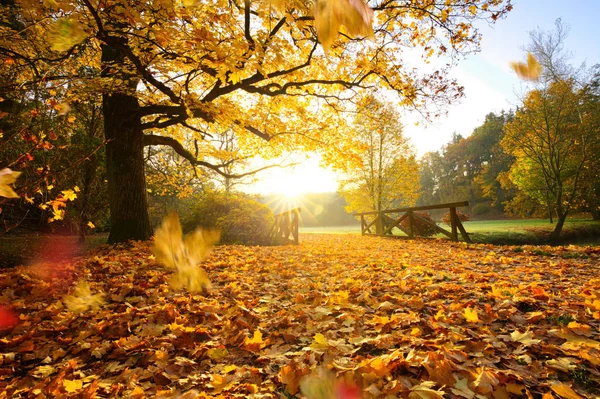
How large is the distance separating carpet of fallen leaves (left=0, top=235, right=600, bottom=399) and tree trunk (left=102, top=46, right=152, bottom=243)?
107 inches

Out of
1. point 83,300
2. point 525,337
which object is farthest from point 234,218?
point 525,337

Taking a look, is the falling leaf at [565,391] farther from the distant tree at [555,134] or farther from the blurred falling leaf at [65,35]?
the distant tree at [555,134]

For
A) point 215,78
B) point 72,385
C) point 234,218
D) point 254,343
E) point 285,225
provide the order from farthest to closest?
point 285,225 < point 234,218 < point 215,78 < point 254,343 < point 72,385

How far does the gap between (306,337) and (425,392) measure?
1.11 m

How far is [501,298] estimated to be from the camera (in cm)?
300

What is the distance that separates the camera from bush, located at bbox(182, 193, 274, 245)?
10.0 metres

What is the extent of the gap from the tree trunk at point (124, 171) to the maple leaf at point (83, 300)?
3594 mm

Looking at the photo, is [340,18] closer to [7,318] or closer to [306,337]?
[306,337]

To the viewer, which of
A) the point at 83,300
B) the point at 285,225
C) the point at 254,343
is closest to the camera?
the point at 254,343

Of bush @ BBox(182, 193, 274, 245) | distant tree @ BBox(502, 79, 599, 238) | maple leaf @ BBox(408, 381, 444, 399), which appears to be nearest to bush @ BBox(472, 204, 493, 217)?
distant tree @ BBox(502, 79, 599, 238)

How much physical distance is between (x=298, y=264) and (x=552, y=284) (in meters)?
3.74

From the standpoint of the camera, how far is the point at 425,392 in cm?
153

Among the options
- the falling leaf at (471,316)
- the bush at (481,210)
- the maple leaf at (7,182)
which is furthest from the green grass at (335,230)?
the bush at (481,210)

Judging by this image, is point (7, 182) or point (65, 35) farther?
point (65, 35)
